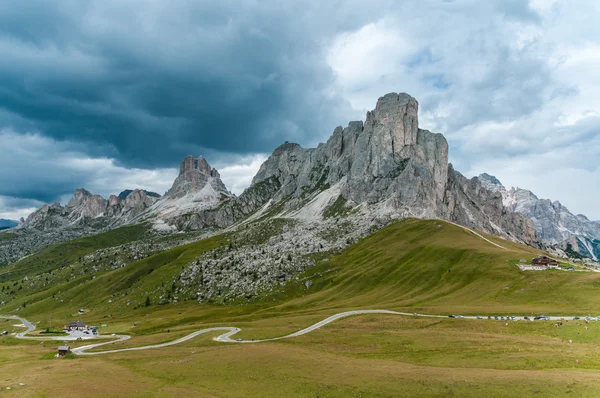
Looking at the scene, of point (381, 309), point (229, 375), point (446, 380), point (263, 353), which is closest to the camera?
point (446, 380)

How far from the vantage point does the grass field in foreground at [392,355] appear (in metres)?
49.9

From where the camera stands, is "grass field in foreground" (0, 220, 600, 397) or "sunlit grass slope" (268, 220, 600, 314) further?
"sunlit grass slope" (268, 220, 600, 314)

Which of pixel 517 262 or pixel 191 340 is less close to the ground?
pixel 517 262

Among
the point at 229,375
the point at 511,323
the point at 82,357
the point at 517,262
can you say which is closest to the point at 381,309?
the point at 511,323

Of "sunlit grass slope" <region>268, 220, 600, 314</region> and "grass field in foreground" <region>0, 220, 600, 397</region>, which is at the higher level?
"sunlit grass slope" <region>268, 220, 600, 314</region>

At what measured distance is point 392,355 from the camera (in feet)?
227

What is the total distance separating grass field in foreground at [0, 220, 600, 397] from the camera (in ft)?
164

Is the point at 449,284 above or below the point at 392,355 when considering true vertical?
above

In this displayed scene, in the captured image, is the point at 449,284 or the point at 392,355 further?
the point at 449,284

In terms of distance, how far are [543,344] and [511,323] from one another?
55.9 ft

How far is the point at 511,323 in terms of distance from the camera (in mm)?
83062

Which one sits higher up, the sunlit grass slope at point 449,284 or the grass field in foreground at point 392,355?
the sunlit grass slope at point 449,284

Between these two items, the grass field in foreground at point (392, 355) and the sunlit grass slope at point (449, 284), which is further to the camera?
the sunlit grass slope at point (449, 284)

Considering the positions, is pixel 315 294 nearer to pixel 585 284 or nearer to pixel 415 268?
pixel 415 268
